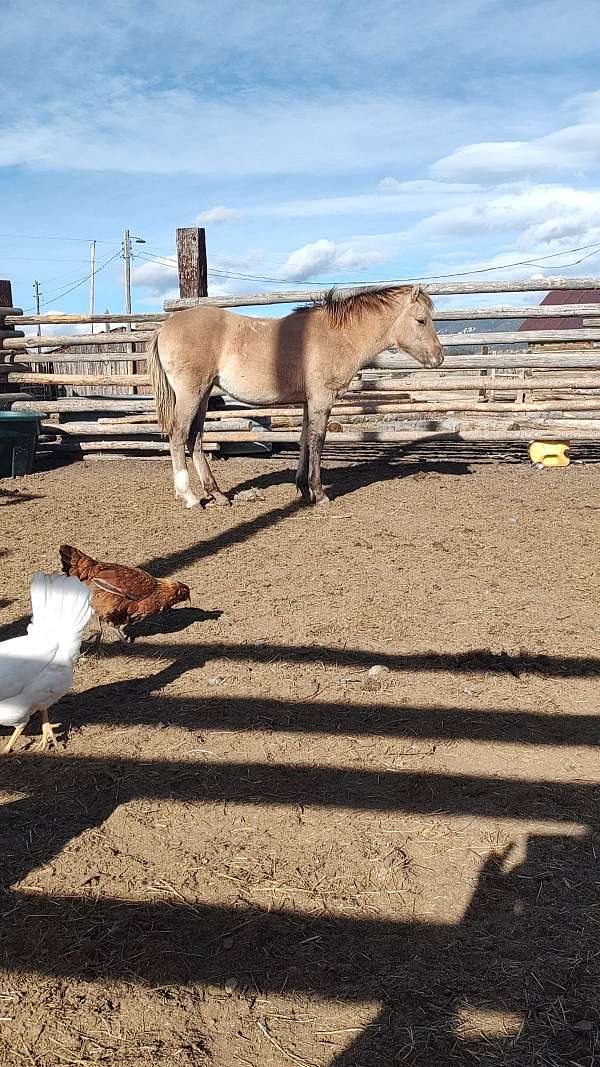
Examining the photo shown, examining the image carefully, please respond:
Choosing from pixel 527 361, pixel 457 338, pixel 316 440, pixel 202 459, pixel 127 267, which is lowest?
pixel 202 459

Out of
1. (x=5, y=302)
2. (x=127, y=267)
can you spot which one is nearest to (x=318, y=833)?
(x=5, y=302)

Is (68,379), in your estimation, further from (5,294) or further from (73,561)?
(73,561)

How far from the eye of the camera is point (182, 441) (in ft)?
27.5

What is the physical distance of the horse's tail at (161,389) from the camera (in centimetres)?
829

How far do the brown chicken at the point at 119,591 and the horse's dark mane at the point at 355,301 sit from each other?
4640 mm

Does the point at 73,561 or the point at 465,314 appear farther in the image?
the point at 465,314

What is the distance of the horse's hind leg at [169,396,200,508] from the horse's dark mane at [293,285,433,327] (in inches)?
61.0

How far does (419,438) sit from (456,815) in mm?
8283

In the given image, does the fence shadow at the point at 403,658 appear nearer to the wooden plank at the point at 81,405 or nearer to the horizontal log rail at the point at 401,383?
the horizontal log rail at the point at 401,383

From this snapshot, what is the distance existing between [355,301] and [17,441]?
4.67 meters

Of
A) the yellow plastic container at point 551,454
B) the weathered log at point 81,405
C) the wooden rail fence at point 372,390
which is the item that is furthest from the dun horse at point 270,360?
the weathered log at point 81,405

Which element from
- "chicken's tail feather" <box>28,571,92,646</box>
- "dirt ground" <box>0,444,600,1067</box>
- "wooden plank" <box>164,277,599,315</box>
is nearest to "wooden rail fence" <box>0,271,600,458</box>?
"wooden plank" <box>164,277,599,315</box>

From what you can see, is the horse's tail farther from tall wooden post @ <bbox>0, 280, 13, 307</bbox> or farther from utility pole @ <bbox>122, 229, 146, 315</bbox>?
utility pole @ <bbox>122, 229, 146, 315</bbox>

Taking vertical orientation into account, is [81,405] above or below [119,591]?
above
